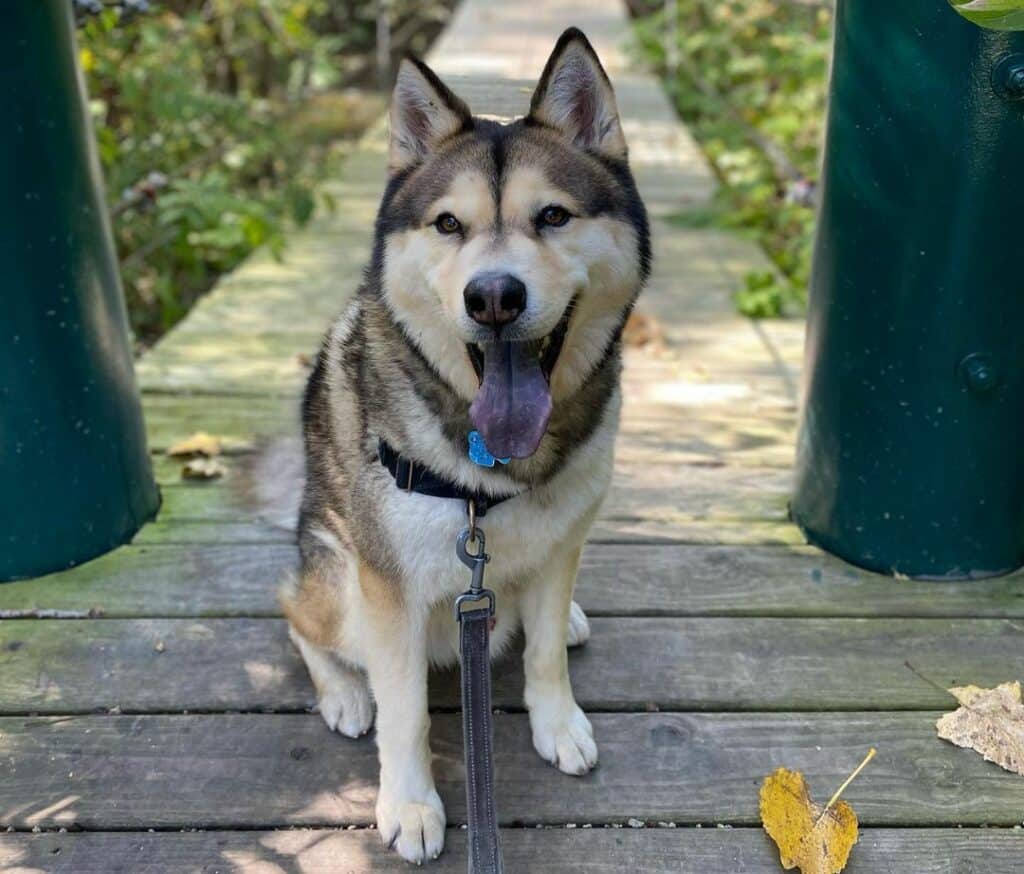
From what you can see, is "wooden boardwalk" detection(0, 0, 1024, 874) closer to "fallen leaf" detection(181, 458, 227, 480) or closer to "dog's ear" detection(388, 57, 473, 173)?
"fallen leaf" detection(181, 458, 227, 480)

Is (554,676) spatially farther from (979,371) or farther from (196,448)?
(196,448)

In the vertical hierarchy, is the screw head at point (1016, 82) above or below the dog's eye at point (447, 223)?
above

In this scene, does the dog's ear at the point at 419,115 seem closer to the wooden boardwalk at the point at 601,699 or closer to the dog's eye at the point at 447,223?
the dog's eye at the point at 447,223

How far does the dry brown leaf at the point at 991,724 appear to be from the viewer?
2.11m

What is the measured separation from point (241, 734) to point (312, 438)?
67 centimetres

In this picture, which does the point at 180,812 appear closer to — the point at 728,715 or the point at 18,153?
the point at 728,715

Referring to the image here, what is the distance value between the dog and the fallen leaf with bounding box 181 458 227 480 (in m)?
1.16

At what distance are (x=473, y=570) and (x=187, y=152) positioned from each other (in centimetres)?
460

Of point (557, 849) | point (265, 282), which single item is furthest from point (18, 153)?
point (265, 282)

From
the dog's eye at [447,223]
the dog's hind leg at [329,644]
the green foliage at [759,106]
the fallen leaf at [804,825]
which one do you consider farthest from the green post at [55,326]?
the green foliage at [759,106]

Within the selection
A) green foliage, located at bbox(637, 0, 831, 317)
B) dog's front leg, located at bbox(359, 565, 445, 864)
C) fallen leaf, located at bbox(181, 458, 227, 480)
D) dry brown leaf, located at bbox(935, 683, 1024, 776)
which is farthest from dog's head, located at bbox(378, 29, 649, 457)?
green foliage, located at bbox(637, 0, 831, 317)

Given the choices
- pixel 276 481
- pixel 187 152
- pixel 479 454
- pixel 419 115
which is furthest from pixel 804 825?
pixel 187 152

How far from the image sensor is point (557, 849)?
6.34ft

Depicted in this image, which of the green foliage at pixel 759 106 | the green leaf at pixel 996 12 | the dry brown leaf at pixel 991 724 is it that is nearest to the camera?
the green leaf at pixel 996 12
